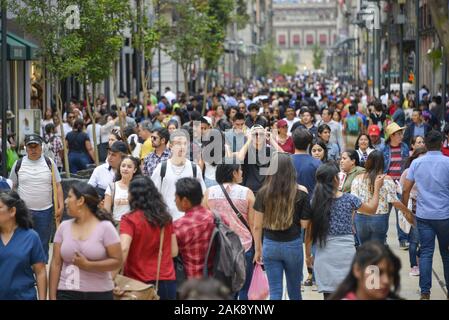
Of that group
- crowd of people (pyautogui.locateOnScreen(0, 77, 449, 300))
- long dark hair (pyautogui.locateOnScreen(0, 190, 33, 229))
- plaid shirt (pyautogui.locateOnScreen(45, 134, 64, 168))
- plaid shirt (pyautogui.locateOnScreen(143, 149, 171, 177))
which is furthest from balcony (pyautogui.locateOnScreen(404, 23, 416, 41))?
long dark hair (pyautogui.locateOnScreen(0, 190, 33, 229))

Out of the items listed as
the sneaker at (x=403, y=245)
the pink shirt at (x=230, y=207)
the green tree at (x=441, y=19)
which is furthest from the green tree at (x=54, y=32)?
the pink shirt at (x=230, y=207)

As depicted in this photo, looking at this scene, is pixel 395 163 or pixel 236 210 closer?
pixel 236 210

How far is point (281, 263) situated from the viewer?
32.8ft

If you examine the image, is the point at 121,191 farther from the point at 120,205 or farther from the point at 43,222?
the point at 43,222

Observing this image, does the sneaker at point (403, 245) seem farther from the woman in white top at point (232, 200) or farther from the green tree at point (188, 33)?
the green tree at point (188, 33)

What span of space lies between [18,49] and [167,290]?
738 inches

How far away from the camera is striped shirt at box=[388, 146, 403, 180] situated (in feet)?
52.3

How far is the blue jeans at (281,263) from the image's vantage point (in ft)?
32.5

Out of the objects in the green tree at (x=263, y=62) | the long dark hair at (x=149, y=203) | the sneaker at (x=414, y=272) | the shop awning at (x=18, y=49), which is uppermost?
the green tree at (x=263, y=62)

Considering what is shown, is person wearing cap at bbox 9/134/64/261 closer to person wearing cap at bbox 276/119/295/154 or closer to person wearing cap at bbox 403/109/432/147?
person wearing cap at bbox 276/119/295/154

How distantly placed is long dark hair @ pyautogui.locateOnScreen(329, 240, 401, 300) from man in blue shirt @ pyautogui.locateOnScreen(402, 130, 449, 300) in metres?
5.30

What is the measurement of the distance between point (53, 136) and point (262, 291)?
11973 millimetres

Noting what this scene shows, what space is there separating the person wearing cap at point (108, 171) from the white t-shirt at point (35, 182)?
391 mm

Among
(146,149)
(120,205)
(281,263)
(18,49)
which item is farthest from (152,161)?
(18,49)
